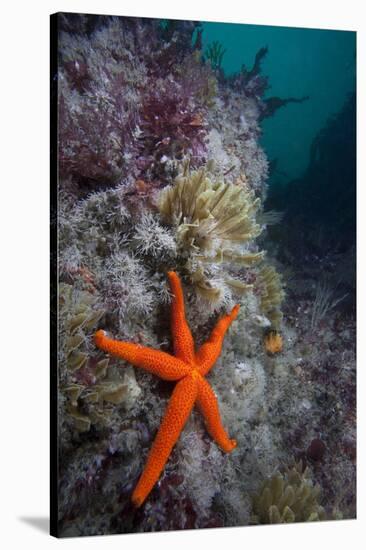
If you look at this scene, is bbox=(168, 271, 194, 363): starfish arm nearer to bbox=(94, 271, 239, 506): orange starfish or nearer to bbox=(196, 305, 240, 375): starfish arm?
bbox=(94, 271, 239, 506): orange starfish

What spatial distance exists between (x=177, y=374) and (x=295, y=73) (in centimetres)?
231

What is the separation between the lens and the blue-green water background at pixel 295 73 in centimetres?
570

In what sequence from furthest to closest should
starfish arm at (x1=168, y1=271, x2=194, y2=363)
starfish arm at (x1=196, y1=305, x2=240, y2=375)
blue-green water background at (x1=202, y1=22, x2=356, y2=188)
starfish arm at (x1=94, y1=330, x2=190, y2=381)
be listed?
blue-green water background at (x1=202, y1=22, x2=356, y2=188) < starfish arm at (x1=196, y1=305, x2=240, y2=375) < starfish arm at (x1=168, y1=271, x2=194, y2=363) < starfish arm at (x1=94, y1=330, x2=190, y2=381)

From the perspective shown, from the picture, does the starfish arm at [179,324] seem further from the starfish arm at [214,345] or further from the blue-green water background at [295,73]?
the blue-green water background at [295,73]

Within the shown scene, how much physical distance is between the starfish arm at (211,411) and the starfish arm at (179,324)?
0.68 feet

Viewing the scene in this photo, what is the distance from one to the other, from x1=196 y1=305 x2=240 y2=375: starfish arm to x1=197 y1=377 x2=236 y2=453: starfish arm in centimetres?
10

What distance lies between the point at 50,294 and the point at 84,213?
53cm

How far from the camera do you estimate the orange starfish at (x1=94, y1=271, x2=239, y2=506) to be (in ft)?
16.8

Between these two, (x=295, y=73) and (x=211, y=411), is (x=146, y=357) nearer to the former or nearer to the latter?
(x=211, y=411)

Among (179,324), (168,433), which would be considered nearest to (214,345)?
(179,324)

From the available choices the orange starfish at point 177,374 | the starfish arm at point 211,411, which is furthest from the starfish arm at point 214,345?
the starfish arm at point 211,411

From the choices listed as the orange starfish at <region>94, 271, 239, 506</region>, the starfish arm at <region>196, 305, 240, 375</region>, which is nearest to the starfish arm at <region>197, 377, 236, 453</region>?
the orange starfish at <region>94, 271, 239, 506</region>

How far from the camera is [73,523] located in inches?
199

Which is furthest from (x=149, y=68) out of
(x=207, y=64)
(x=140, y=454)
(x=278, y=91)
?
(x=140, y=454)
